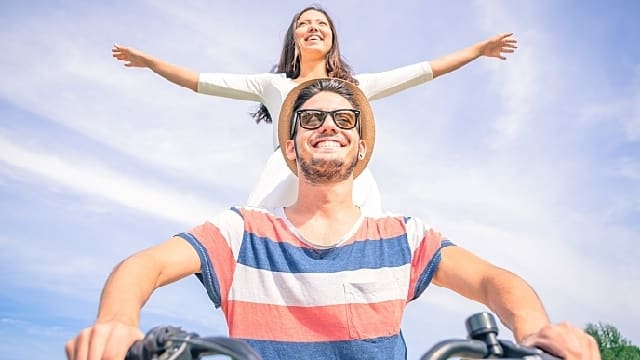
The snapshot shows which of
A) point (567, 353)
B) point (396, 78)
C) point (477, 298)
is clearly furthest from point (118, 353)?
point (396, 78)

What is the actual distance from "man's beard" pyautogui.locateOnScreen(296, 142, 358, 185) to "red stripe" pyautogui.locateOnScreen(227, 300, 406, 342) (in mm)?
519

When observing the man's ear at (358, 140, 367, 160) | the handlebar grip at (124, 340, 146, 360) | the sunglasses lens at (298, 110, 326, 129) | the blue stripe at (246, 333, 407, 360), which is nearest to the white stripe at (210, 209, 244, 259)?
the blue stripe at (246, 333, 407, 360)

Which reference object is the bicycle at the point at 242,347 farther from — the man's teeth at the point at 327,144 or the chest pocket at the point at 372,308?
the man's teeth at the point at 327,144

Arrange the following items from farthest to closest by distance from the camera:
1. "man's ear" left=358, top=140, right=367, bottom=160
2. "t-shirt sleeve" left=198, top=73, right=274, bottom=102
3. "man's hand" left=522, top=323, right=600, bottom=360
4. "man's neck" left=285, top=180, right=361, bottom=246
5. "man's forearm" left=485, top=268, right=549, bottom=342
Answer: "t-shirt sleeve" left=198, top=73, right=274, bottom=102, "man's ear" left=358, top=140, right=367, bottom=160, "man's neck" left=285, top=180, right=361, bottom=246, "man's forearm" left=485, top=268, right=549, bottom=342, "man's hand" left=522, top=323, right=600, bottom=360

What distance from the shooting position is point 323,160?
2506 millimetres

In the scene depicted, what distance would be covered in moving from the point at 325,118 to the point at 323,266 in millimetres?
627

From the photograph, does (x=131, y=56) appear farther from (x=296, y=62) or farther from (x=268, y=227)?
(x=268, y=227)

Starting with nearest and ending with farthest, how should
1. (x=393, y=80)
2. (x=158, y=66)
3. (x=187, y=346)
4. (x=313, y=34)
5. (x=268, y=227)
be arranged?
(x=187, y=346), (x=268, y=227), (x=313, y=34), (x=393, y=80), (x=158, y=66)

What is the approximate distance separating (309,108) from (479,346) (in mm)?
1684

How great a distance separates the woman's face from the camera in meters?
4.07

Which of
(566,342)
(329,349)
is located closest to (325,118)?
(329,349)

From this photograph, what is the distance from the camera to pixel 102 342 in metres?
1.29

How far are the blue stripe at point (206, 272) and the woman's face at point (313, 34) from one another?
2.13m

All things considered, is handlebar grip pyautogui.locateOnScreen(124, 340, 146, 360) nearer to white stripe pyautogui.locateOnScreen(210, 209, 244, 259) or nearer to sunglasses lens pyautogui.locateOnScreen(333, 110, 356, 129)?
white stripe pyautogui.locateOnScreen(210, 209, 244, 259)
